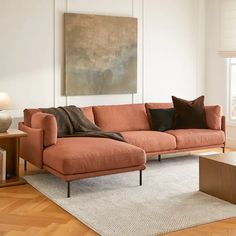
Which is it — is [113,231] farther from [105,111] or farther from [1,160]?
[105,111]

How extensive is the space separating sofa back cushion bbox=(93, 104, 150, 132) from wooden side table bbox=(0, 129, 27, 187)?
1.17m

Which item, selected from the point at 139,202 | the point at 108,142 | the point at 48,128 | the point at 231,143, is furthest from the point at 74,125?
the point at 231,143

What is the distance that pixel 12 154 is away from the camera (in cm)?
512

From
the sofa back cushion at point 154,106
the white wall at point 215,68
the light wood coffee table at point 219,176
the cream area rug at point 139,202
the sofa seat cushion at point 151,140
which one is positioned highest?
the white wall at point 215,68

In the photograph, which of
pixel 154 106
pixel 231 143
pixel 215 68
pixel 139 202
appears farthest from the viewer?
pixel 215 68

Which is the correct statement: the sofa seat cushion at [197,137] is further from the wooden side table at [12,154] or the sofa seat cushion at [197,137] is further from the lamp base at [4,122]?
the lamp base at [4,122]

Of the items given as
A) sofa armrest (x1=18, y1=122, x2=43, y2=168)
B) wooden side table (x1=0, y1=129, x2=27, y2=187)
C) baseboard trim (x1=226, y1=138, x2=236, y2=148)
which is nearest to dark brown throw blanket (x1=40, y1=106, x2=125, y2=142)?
sofa armrest (x1=18, y1=122, x2=43, y2=168)

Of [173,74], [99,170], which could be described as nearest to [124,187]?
[99,170]

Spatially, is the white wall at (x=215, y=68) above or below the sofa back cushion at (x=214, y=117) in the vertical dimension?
above

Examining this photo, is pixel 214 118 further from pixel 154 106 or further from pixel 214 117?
pixel 154 106

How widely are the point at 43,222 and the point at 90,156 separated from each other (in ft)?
3.06

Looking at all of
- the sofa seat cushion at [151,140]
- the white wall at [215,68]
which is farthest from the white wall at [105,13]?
the sofa seat cushion at [151,140]

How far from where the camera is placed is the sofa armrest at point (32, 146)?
4.85 metres

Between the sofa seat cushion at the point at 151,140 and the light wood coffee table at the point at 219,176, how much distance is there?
1.05 m
